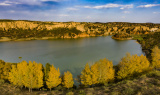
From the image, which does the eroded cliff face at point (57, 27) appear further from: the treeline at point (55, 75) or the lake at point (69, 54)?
the treeline at point (55, 75)

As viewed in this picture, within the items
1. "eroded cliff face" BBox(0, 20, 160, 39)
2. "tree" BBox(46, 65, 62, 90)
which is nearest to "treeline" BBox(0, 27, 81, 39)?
"eroded cliff face" BBox(0, 20, 160, 39)

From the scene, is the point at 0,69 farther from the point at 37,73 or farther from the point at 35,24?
the point at 35,24

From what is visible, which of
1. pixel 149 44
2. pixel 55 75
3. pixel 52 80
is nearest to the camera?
pixel 52 80

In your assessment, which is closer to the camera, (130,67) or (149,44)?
(130,67)

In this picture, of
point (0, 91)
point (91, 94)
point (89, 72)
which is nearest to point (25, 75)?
point (0, 91)

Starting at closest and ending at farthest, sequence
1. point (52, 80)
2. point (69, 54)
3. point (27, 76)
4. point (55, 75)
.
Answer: point (52, 80)
point (27, 76)
point (55, 75)
point (69, 54)

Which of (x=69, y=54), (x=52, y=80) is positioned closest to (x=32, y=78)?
(x=52, y=80)

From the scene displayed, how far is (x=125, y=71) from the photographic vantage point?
23031 millimetres

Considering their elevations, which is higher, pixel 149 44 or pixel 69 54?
pixel 149 44

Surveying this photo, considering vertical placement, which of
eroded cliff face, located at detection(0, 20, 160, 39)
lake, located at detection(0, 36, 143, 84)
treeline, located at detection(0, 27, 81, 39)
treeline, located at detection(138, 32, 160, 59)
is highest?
eroded cliff face, located at detection(0, 20, 160, 39)

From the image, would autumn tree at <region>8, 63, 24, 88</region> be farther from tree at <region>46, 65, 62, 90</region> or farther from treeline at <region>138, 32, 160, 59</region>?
treeline at <region>138, 32, 160, 59</region>

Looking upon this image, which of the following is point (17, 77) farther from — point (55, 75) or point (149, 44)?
point (149, 44)

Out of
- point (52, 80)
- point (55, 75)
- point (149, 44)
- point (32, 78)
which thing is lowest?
point (52, 80)

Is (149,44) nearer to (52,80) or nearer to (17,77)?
(52,80)
